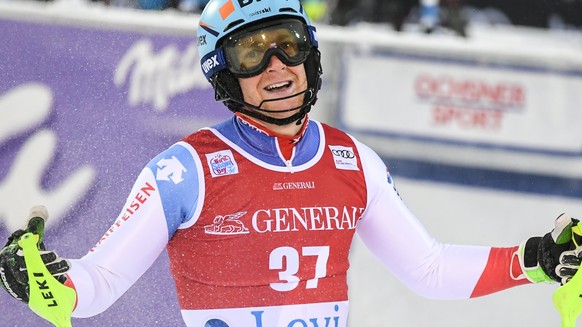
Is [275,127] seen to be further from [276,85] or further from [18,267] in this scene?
[18,267]

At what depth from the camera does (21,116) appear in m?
4.36

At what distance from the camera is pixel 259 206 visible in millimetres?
3326

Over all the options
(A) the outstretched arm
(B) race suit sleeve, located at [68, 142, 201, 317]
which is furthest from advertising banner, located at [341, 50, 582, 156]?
(B) race suit sleeve, located at [68, 142, 201, 317]

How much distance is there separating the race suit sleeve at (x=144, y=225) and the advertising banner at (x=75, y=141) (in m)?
1.02

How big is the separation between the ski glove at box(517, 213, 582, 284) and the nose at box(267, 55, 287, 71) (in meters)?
0.98

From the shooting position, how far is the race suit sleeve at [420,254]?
11.8 ft

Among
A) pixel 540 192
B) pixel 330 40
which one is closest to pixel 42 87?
pixel 330 40

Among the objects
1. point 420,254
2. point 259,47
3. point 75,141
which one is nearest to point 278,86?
point 259,47

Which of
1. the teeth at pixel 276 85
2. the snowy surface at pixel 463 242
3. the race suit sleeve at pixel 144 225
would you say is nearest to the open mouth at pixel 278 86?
the teeth at pixel 276 85

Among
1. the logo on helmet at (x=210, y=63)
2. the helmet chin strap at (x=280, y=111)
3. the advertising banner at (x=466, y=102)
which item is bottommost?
the advertising banner at (x=466, y=102)

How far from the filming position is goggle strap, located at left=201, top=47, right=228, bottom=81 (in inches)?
135

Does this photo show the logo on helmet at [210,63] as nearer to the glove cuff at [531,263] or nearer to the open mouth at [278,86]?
the open mouth at [278,86]

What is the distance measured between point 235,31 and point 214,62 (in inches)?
4.7

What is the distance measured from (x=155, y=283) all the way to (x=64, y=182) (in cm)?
57
